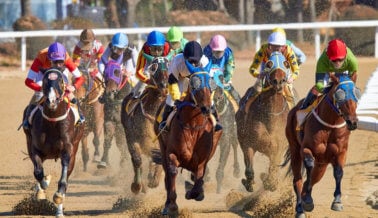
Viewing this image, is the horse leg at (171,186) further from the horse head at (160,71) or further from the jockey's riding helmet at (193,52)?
the horse head at (160,71)

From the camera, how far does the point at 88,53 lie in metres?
14.9

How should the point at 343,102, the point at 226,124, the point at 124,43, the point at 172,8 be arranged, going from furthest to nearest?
1. the point at 172,8
2. the point at 124,43
3. the point at 226,124
4. the point at 343,102

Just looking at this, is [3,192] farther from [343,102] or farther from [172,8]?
[172,8]

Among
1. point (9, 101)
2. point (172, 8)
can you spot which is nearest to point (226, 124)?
point (9, 101)

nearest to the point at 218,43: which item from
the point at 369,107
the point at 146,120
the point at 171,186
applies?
the point at 146,120

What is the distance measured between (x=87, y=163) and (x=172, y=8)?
2277 centimetres

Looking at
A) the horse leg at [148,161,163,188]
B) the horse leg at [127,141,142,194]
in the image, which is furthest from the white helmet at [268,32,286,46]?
the horse leg at [148,161,163,188]

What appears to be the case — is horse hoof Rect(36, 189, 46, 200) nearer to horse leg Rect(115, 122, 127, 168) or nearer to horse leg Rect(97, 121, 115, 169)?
horse leg Rect(115, 122, 127, 168)

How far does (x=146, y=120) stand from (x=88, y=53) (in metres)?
3.20

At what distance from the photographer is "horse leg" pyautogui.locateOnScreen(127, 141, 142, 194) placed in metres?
11.7

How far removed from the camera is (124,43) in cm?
1389

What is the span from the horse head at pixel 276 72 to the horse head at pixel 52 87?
2.60m

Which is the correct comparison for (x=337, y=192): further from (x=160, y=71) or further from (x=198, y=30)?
(x=198, y=30)

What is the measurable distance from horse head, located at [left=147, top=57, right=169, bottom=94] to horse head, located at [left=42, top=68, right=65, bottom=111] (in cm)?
149
